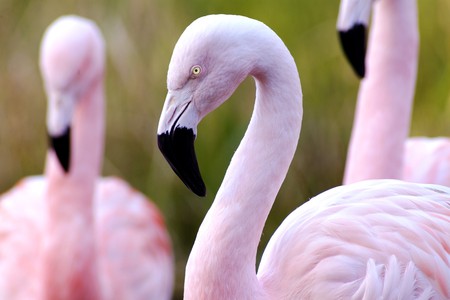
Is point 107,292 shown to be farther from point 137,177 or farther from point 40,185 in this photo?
point 137,177

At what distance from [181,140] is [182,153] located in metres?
0.04

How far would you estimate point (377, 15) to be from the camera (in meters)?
3.57

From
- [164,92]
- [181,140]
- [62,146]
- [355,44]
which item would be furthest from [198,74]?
[164,92]

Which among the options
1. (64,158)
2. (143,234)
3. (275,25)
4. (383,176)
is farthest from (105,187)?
(383,176)

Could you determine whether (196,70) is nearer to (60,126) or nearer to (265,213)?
(265,213)

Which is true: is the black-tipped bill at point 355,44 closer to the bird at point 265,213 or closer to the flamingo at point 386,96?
the flamingo at point 386,96

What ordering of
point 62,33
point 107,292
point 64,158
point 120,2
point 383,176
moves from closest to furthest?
point 383,176
point 64,158
point 62,33
point 107,292
point 120,2

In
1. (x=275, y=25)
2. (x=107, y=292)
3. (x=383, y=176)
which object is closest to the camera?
(x=383, y=176)

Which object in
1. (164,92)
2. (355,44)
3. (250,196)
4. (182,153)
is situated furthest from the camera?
(164,92)

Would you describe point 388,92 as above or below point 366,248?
above

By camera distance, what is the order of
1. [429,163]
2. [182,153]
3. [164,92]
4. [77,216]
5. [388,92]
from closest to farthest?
1. [182,153]
2. [388,92]
3. [429,163]
4. [77,216]
5. [164,92]

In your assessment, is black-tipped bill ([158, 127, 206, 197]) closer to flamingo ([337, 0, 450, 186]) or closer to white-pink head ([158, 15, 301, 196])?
white-pink head ([158, 15, 301, 196])

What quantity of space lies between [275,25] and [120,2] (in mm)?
1183

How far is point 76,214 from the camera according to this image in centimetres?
436
